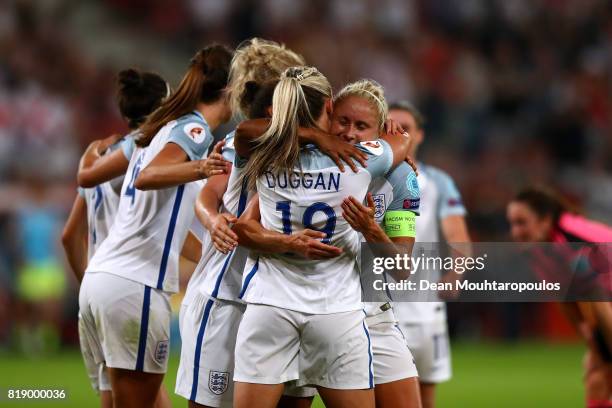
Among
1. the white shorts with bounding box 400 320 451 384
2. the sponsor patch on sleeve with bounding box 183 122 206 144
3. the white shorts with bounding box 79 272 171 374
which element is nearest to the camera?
the sponsor patch on sleeve with bounding box 183 122 206 144

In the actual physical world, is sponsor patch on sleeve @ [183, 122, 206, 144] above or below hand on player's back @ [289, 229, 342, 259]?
above

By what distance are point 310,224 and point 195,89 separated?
1254 mm

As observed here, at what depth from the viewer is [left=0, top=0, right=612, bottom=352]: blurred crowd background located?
519 inches

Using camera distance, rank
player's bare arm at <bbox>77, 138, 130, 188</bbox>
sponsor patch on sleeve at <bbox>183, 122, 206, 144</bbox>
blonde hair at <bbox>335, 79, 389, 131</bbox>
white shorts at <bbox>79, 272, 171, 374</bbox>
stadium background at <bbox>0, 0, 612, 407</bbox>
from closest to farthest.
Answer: blonde hair at <bbox>335, 79, 389, 131</bbox> < sponsor patch on sleeve at <bbox>183, 122, 206, 144</bbox> < white shorts at <bbox>79, 272, 171, 374</bbox> < player's bare arm at <bbox>77, 138, 130, 188</bbox> < stadium background at <bbox>0, 0, 612, 407</bbox>

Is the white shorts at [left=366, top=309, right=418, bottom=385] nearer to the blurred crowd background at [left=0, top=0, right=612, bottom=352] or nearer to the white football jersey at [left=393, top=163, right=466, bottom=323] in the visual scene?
the white football jersey at [left=393, top=163, right=466, bottom=323]

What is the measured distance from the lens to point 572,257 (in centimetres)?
603

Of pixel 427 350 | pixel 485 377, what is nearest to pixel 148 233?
pixel 427 350

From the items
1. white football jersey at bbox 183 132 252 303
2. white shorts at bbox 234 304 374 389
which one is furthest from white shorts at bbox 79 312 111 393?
white shorts at bbox 234 304 374 389

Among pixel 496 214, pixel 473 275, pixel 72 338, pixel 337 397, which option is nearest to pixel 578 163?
pixel 496 214

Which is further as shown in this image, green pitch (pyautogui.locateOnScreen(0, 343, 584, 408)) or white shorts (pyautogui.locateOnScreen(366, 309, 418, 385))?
green pitch (pyautogui.locateOnScreen(0, 343, 584, 408))

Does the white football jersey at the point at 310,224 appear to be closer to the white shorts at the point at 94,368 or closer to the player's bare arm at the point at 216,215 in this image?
the player's bare arm at the point at 216,215

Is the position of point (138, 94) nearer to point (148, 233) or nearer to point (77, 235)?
point (148, 233)

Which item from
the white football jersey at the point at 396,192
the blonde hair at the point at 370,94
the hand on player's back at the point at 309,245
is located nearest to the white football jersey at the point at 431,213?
the white football jersey at the point at 396,192

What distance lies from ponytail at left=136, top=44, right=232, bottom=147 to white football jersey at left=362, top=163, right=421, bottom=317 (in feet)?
3.53
